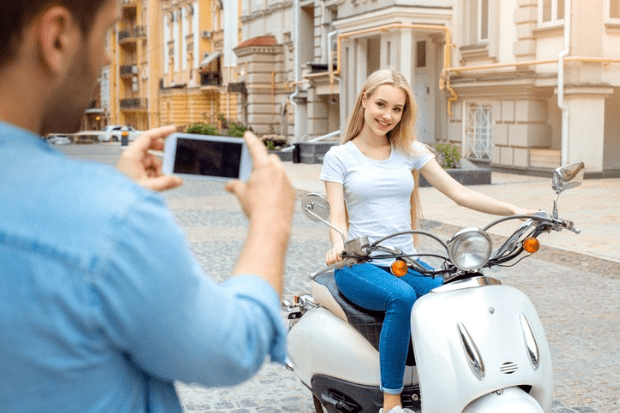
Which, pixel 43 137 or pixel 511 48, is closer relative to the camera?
pixel 43 137

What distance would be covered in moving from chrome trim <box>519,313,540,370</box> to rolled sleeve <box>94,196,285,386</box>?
6.91 ft

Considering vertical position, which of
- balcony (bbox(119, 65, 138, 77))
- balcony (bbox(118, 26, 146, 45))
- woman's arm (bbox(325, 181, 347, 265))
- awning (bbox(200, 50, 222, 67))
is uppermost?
balcony (bbox(118, 26, 146, 45))

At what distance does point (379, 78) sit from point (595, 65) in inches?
639

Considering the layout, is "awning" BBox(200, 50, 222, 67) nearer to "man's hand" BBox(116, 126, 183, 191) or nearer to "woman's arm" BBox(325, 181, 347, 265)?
"woman's arm" BBox(325, 181, 347, 265)

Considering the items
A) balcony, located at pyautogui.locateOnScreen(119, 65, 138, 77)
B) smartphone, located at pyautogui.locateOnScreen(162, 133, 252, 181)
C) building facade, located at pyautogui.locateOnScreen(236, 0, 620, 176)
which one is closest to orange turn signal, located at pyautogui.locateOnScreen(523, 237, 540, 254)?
smartphone, located at pyautogui.locateOnScreen(162, 133, 252, 181)

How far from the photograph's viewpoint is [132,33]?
66688 mm

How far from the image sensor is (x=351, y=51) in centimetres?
2792

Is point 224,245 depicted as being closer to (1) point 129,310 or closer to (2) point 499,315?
(2) point 499,315

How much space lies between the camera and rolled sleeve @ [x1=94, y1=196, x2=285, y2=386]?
1.08 m

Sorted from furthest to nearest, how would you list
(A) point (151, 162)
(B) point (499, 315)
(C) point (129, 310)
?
(B) point (499, 315)
(A) point (151, 162)
(C) point (129, 310)

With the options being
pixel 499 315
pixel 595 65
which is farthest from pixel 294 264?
pixel 595 65

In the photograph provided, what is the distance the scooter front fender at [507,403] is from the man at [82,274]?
197 cm

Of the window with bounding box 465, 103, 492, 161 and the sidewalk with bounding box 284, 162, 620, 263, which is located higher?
the window with bounding box 465, 103, 492, 161

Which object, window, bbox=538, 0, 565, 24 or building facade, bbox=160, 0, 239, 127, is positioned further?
building facade, bbox=160, 0, 239, 127
